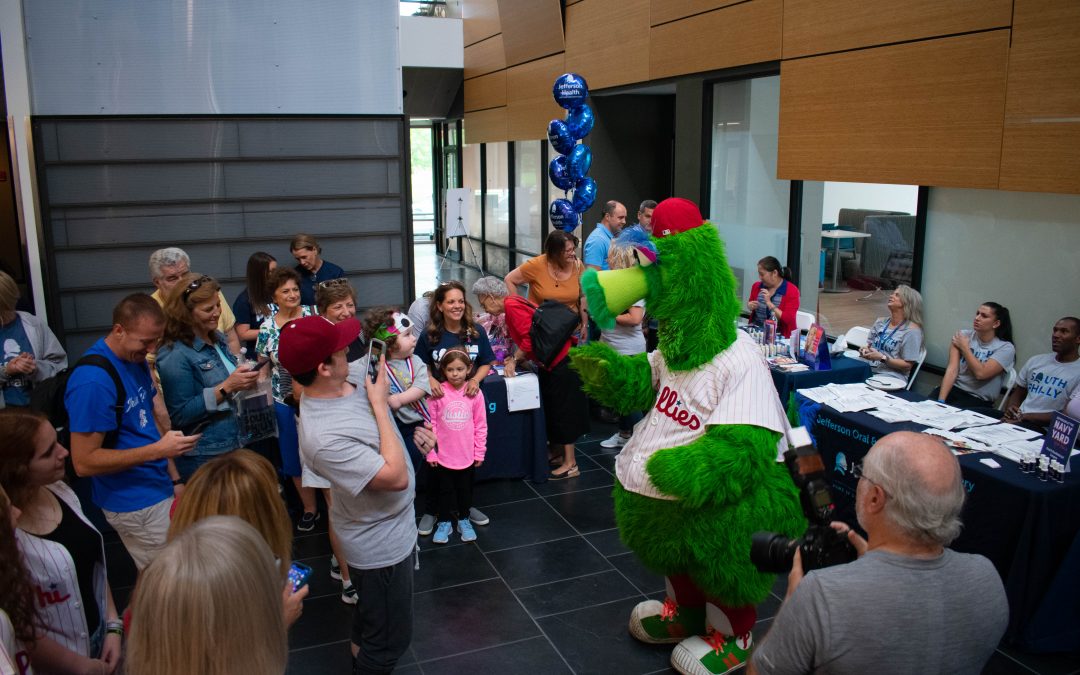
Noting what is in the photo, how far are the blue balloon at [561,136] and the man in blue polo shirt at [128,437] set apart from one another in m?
5.86

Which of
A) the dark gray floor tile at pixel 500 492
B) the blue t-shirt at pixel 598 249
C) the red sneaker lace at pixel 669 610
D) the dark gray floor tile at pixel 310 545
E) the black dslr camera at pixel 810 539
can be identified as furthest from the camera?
the blue t-shirt at pixel 598 249

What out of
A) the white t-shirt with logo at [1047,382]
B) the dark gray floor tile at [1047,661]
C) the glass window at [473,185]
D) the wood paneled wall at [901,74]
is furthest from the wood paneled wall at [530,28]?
the dark gray floor tile at [1047,661]

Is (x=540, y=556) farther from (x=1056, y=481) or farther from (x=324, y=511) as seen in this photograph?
(x=1056, y=481)

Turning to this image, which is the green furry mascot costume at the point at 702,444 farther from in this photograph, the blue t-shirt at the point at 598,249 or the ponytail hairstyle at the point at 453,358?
the blue t-shirt at the point at 598,249

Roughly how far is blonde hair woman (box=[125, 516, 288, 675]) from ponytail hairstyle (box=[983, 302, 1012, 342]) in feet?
16.3

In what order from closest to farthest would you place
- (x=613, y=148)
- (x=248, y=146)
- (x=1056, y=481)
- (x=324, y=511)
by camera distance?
(x=1056, y=481) → (x=324, y=511) → (x=248, y=146) → (x=613, y=148)

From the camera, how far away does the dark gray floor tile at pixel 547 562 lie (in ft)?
14.2

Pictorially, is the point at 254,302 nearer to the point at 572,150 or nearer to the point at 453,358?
the point at 453,358

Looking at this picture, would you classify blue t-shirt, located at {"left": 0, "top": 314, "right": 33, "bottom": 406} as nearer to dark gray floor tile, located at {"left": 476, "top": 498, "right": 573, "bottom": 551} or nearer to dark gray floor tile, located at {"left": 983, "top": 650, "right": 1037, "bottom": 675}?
dark gray floor tile, located at {"left": 476, "top": 498, "right": 573, "bottom": 551}

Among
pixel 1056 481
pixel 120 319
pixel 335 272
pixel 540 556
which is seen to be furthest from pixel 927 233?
pixel 120 319

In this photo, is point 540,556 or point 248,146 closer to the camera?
point 540,556

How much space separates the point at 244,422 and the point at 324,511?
1319 millimetres

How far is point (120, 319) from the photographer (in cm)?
308

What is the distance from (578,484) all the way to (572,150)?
4168mm
